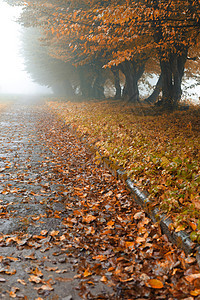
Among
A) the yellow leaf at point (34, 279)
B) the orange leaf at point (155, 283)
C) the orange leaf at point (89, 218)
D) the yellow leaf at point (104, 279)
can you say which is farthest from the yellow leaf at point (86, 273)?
the orange leaf at point (89, 218)

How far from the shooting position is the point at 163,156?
5.36 metres

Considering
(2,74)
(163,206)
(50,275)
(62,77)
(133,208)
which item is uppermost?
(2,74)

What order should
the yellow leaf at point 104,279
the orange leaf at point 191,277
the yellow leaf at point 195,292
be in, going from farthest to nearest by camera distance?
the yellow leaf at point 104,279
the orange leaf at point 191,277
the yellow leaf at point 195,292

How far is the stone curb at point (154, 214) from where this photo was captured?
9.28ft

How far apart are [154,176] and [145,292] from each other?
7.85 ft

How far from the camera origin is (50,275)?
2.69 m

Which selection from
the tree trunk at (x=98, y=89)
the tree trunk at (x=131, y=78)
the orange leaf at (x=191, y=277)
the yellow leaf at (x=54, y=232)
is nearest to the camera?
the orange leaf at (x=191, y=277)

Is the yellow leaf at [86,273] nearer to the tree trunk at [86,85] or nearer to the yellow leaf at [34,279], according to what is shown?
the yellow leaf at [34,279]

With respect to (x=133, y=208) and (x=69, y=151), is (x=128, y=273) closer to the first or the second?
(x=133, y=208)

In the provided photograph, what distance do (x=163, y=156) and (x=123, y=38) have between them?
541 centimetres

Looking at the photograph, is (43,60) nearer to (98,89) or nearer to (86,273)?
(98,89)

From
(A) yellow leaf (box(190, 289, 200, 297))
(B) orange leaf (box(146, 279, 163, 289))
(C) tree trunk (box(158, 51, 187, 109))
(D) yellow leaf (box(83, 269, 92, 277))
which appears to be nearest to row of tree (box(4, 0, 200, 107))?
(C) tree trunk (box(158, 51, 187, 109))

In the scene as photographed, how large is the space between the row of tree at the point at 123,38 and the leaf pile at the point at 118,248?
196 inches

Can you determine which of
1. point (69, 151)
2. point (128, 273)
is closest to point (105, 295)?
point (128, 273)
